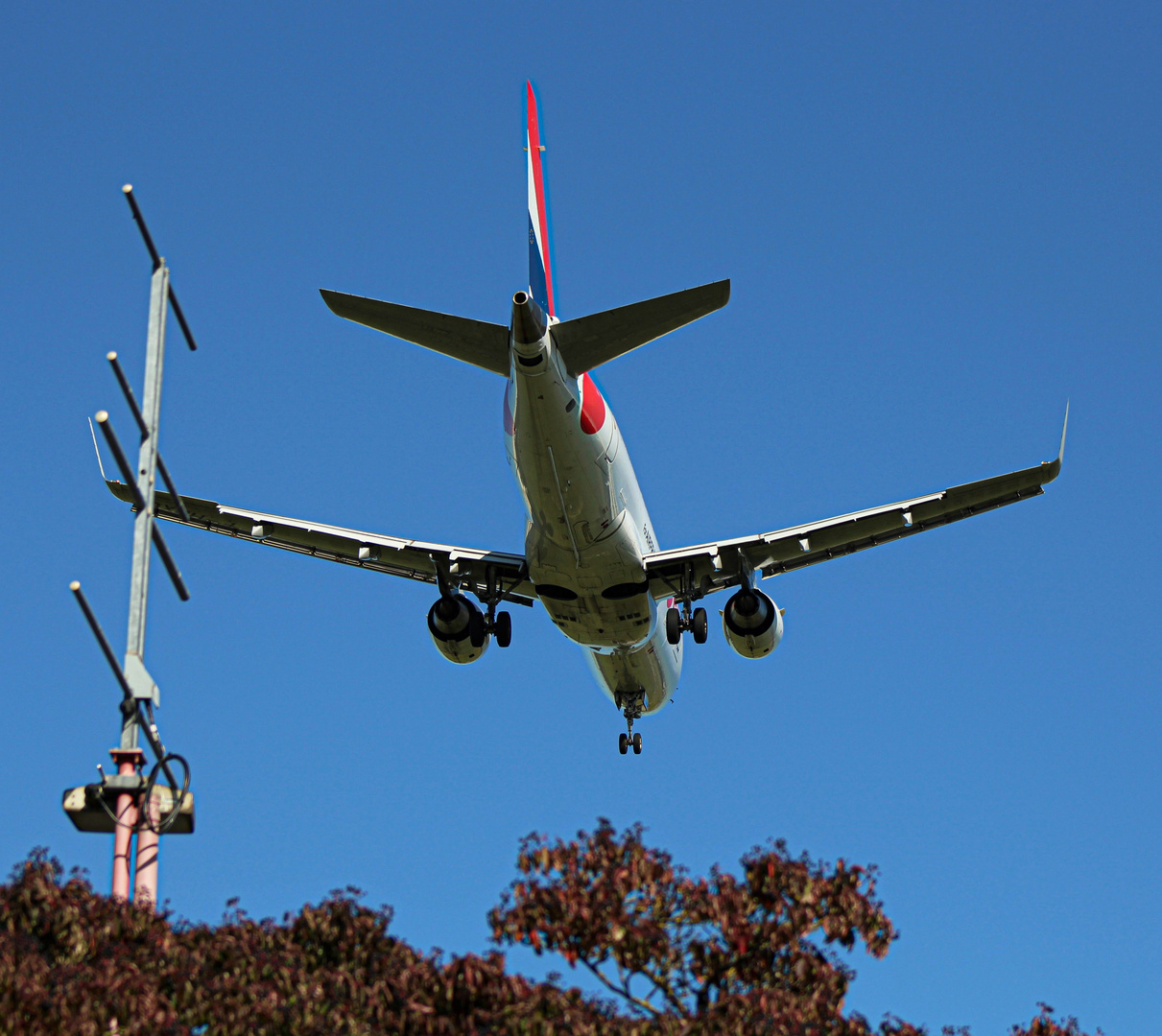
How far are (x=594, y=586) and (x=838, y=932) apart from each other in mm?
15787

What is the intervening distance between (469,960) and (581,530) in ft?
50.9

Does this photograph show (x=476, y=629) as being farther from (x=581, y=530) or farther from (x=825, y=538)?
(x=825, y=538)

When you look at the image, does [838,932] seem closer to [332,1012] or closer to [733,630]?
[332,1012]

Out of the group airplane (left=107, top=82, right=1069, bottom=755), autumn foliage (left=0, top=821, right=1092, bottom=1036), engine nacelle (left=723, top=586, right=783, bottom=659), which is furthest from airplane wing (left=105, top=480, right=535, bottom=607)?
autumn foliage (left=0, top=821, right=1092, bottom=1036)

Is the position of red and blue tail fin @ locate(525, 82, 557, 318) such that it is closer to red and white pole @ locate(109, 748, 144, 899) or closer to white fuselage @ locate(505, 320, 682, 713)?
white fuselage @ locate(505, 320, 682, 713)

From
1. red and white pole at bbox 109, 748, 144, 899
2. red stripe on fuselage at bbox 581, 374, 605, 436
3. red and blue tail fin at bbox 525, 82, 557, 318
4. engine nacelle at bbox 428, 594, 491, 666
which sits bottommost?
red and white pole at bbox 109, 748, 144, 899

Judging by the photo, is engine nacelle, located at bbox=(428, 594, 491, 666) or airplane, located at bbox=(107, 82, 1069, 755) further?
engine nacelle, located at bbox=(428, 594, 491, 666)

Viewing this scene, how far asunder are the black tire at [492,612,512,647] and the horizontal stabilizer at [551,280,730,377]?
8076mm

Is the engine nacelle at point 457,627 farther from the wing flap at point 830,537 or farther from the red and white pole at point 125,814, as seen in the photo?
the red and white pole at point 125,814

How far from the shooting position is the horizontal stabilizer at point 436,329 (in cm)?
2877

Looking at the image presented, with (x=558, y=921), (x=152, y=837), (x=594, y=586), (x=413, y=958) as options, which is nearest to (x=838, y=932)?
(x=558, y=921)

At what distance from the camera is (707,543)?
114ft

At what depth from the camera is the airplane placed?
2895 centimetres

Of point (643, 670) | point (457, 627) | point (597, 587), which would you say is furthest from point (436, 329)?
point (643, 670)
